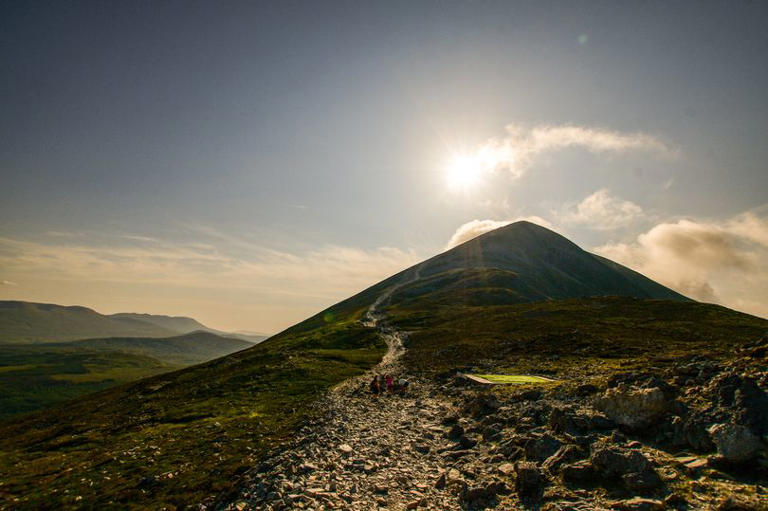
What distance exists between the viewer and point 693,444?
48.3ft

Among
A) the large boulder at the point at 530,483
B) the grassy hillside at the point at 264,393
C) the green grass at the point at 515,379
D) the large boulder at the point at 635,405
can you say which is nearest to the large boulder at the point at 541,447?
the large boulder at the point at 530,483

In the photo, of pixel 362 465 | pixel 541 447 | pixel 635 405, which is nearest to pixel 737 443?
pixel 635 405

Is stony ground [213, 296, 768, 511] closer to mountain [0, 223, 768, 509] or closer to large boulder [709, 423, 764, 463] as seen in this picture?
large boulder [709, 423, 764, 463]

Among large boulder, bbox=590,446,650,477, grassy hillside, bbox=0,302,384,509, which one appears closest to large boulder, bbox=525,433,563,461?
large boulder, bbox=590,446,650,477

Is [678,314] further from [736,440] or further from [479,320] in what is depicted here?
[736,440]

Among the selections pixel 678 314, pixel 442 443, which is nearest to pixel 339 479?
pixel 442 443

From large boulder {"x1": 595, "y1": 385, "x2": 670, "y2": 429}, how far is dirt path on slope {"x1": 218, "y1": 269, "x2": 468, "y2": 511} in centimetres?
960

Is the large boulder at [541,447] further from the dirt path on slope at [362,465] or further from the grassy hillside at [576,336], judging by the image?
the grassy hillside at [576,336]

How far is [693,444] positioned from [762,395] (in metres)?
3.38

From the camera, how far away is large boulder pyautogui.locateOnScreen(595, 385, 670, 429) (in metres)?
17.4

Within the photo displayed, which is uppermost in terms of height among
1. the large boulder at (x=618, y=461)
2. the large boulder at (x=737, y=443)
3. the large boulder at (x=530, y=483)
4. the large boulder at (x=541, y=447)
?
the large boulder at (x=737, y=443)

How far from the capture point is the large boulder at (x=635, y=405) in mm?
17391

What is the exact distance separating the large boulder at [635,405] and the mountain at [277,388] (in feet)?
22.4

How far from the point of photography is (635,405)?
18.2m
